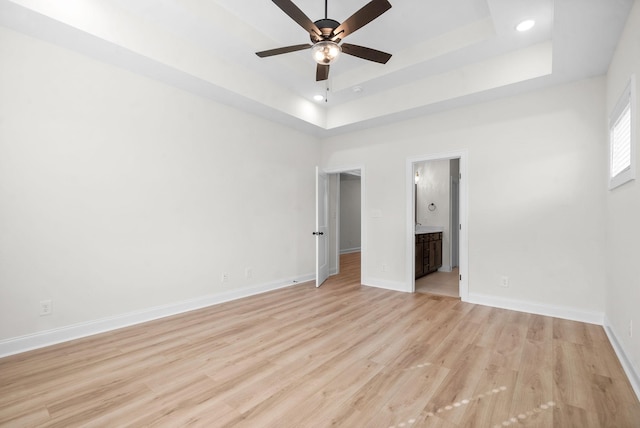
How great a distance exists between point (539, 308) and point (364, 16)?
12.4ft

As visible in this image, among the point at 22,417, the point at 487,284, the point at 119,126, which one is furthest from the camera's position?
the point at 487,284

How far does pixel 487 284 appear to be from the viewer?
400cm

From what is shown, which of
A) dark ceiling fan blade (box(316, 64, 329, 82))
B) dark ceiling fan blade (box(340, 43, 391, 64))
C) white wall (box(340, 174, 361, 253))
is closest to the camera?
dark ceiling fan blade (box(340, 43, 391, 64))

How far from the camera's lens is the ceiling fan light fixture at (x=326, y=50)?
8.62ft

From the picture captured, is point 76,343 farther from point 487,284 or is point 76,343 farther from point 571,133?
point 571,133

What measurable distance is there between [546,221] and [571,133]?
3.45 ft

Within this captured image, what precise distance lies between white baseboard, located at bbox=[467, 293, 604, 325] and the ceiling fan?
10.8 ft

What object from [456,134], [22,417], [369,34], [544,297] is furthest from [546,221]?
[22,417]

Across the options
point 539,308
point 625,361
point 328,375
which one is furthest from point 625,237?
point 328,375

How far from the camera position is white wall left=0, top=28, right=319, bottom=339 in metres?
2.62

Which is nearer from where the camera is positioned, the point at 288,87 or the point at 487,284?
the point at 487,284

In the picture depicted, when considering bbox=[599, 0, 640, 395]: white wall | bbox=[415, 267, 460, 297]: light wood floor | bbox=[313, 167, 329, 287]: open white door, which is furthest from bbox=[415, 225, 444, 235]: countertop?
bbox=[599, 0, 640, 395]: white wall

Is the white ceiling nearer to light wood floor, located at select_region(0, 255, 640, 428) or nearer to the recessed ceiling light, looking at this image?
the recessed ceiling light

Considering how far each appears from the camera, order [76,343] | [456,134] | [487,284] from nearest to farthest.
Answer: [76,343] → [487,284] → [456,134]
